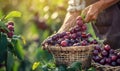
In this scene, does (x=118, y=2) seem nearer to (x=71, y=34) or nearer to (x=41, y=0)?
(x=71, y=34)

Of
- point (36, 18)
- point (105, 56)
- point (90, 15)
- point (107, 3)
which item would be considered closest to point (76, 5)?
point (107, 3)

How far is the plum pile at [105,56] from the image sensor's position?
12.1 ft

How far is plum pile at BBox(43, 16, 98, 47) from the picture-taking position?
145 inches

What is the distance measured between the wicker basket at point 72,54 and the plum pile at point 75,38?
35mm

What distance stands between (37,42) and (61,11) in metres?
0.53

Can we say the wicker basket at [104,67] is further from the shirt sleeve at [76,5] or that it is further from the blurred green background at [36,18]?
the blurred green background at [36,18]

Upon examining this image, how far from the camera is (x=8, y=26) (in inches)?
156

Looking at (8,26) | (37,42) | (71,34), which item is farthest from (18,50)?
(37,42)

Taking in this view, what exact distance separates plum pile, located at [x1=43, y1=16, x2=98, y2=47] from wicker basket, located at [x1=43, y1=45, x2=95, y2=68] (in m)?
0.04

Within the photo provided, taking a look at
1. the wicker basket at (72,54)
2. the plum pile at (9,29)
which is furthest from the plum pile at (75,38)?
the plum pile at (9,29)

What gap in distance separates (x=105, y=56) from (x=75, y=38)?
25cm

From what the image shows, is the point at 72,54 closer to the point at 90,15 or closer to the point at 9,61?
the point at 90,15

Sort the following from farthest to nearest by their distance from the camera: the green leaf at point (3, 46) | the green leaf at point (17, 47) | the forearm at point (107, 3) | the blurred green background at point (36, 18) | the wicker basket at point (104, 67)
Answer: the blurred green background at point (36, 18) < the forearm at point (107, 3) < the green leaf at point (17, 47) < the green leaf at point (3, 46) < the wicker basket at point (104, 67)

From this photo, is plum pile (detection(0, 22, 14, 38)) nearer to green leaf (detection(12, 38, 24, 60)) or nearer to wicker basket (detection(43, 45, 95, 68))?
green leaf (detection(12, 38, 24, 60))
